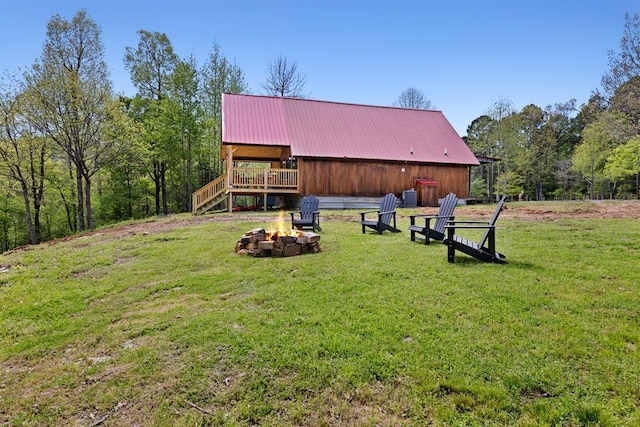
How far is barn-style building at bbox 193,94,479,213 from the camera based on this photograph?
1538 centimetres

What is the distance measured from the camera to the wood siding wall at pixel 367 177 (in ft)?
52.6

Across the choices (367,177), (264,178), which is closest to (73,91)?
(264,178)

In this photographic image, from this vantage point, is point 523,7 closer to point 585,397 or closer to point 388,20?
point 388,20

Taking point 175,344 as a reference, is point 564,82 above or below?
above

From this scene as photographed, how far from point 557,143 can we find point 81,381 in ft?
157

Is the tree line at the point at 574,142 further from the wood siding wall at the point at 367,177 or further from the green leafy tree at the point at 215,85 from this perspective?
the green leafy tree at the point at 215,85

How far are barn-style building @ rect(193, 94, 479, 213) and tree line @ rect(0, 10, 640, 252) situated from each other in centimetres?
475

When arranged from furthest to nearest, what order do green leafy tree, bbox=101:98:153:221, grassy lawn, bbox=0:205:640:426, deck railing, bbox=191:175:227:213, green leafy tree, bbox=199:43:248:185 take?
green leafy tree, bbox=199:43:248:185 → green leafy tree, bbox=101:98:153:221 → deck railing, bbox=191:175:227:213 → grassy lawn, bbox=0:205:640:426

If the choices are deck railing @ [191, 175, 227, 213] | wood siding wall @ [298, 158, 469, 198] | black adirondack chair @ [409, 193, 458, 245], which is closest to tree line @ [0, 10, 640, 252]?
wood siding wall @ [298, 158, 469, 198]

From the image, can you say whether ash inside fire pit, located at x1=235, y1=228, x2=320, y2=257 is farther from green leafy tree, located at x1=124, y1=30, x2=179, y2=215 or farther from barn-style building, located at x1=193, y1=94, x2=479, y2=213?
green leafy tree, located at x1=124, y1=30, x2=179, y2=215

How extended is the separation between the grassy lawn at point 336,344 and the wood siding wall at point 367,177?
35.4 ft

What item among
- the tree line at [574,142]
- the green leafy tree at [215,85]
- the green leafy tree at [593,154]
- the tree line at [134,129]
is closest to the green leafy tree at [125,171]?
the tree line at [134,129]

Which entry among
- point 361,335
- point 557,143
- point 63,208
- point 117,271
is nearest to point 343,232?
point 117,271

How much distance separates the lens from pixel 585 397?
2.14m
